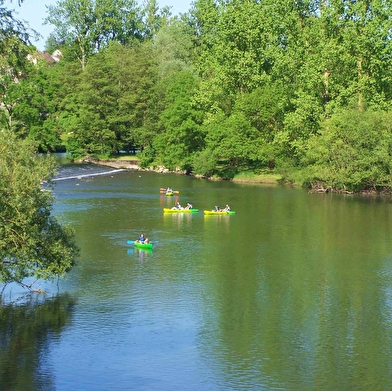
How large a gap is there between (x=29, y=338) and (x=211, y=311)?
8496 millimetres

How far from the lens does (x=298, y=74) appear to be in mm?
78312

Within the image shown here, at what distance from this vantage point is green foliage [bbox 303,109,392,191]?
228ft

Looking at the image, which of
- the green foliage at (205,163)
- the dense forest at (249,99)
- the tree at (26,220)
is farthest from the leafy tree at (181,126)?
the tree at (26,220)

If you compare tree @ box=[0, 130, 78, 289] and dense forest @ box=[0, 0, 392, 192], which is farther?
dense forest @ box=[0, 0, 392, 192]

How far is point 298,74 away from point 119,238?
41.0 meters

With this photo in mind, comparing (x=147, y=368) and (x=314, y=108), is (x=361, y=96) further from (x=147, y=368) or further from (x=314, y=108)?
(x=147, y=368)

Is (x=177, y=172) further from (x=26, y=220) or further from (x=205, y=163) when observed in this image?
(x=26, y=220)

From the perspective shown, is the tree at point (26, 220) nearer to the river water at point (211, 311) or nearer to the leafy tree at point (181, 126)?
the river water at point (211, 311)

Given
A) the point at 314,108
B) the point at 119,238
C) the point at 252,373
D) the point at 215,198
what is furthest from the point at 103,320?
the point at 314,108

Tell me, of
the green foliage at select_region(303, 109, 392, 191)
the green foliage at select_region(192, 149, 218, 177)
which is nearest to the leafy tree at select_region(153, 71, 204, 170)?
the green foliage at select_region(192, 149, 218, 177)

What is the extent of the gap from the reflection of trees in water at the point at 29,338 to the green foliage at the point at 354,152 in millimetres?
44733

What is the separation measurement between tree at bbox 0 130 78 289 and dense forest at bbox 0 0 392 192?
31210 mm

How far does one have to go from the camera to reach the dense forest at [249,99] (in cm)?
7225

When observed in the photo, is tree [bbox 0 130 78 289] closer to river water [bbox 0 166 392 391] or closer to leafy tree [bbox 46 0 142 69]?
river water [bbox 0 166 392 391]
